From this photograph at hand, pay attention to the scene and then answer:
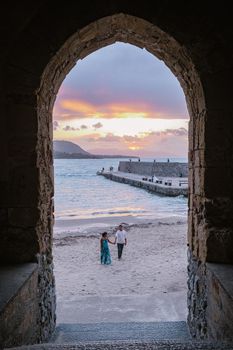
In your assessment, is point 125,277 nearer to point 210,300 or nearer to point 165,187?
point 210,300

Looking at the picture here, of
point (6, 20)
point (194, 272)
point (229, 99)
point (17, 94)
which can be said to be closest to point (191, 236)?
point (194, 272)

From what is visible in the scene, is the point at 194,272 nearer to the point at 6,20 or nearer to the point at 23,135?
the point at 23,135

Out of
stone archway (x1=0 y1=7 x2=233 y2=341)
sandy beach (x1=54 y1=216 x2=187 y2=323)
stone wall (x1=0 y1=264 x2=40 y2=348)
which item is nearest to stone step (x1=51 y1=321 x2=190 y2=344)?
stone archway (x1=0 y1=7 x2=233 y2=341)

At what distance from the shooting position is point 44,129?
385 cm

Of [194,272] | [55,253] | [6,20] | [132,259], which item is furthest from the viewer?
[55,253]

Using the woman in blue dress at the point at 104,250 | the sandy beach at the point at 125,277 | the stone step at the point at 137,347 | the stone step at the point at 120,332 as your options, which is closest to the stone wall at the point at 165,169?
the sandy beach at the point at 125,277

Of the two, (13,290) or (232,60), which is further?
(232,60)

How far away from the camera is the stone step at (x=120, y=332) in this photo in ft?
13.4

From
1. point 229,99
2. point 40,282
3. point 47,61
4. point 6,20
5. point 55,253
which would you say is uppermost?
point 6,20

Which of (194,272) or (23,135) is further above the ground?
(23,135)

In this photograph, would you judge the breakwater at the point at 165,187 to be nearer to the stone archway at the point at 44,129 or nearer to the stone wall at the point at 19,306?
the stone archway at the point at 44,129

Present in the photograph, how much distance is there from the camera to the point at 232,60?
11.5ft

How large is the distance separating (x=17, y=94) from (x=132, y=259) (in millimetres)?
8021

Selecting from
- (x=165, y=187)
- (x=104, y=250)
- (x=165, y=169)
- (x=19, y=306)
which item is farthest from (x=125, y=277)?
(x=165, y=169)
